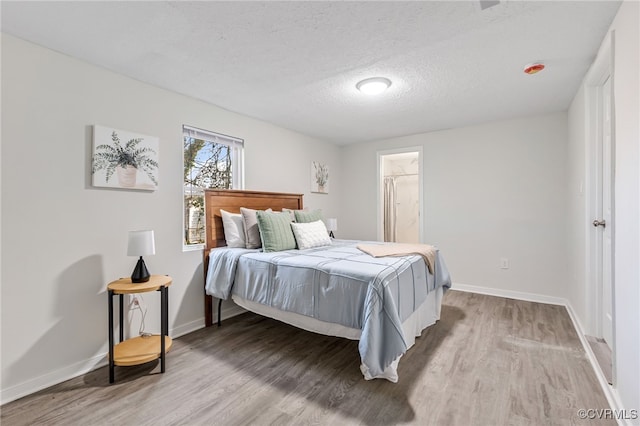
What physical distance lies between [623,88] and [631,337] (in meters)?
1.32

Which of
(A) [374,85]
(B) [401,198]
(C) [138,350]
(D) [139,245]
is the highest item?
(A) [374,85]

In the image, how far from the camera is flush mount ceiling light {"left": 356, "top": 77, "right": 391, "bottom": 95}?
2.52 m

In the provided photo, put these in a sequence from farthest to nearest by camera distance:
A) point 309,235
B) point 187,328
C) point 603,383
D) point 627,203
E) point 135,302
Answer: point 309,235 → point 187,328 → point 135,302 → point 603,383 → point 627,203

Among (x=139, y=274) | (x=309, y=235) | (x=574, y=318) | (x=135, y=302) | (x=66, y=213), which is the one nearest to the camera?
(x=66, y=213)

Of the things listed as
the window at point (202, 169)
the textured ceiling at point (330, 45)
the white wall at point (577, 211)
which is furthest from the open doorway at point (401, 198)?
the window at point (202, 169)

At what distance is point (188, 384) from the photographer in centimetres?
193

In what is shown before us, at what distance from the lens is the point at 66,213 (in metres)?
2.06

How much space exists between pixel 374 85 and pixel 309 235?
1577 mm

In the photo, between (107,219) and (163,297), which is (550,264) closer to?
(163,297)

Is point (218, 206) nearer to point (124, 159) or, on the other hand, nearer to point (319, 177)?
point (124, 159)

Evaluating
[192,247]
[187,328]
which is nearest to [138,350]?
[187,328]

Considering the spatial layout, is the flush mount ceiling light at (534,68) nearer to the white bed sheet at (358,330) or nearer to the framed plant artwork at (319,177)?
the white bed sheet at (358,330)

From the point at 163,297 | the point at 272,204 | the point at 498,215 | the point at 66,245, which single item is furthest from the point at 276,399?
the point at 498,215

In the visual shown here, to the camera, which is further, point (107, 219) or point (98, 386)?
point (107, 219)
